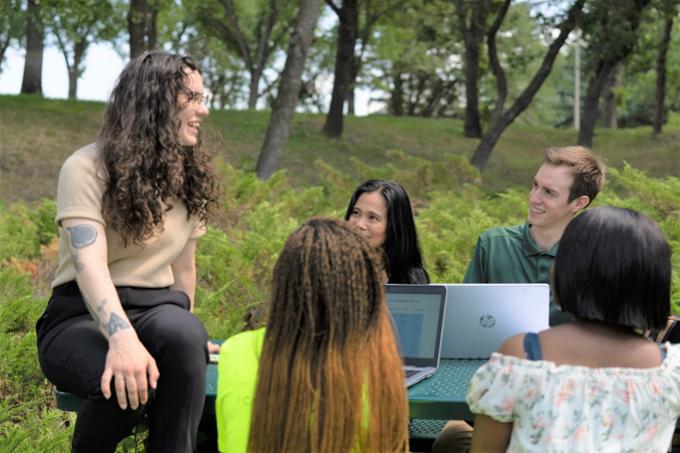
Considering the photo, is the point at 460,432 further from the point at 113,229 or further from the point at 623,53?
the point at 623,53

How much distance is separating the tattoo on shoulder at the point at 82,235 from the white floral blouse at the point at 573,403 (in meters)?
1.37

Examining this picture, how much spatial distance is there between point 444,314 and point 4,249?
17.7ft

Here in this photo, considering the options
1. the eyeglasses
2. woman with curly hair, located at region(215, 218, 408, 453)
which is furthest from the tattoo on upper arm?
woman with curly hair, located at region(215, 218, 408, 453)

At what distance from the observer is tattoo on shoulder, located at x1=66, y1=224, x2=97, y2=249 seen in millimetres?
3133

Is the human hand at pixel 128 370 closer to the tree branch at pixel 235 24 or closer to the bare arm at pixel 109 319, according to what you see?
the bare arm at pixel 109 319

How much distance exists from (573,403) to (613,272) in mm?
329

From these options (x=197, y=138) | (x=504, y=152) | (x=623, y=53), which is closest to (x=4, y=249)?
(x=197, y=138)

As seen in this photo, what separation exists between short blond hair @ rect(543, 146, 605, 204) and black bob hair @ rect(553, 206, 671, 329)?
1855mm

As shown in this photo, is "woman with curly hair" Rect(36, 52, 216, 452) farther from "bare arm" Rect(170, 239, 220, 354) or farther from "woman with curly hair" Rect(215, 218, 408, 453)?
"woman with curly hair" Rect(215, 218, 408, 453)

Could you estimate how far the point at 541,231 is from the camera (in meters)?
4.23

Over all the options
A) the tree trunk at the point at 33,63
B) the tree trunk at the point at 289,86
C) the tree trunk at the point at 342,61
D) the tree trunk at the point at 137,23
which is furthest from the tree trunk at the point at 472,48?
the tree trunk at the point at 33,63

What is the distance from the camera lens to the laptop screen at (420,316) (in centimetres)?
313

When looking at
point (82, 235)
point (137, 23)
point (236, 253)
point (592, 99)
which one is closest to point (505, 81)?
point (592, 99)

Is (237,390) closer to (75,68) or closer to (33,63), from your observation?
(33,63)
